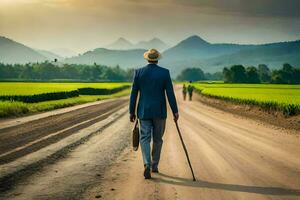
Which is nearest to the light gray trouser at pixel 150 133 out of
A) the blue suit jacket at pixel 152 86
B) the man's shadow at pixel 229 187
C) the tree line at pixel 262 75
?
the blue suit jacket at pixel 152 86

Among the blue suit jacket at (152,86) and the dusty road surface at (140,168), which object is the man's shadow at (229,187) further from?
the blue suit jacket at (152,86)

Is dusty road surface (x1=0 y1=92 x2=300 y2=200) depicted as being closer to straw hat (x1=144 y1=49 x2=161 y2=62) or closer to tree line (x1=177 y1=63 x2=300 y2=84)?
straw hat (x1=144 y1=49 x2=161 y2=62)

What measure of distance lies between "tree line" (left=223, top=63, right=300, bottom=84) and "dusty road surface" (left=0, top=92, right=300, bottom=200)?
15401 centimetres

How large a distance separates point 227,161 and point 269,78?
6699 inches

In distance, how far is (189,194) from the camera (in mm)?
8094

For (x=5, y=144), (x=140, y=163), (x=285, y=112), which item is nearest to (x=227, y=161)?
(x=140, y=163)

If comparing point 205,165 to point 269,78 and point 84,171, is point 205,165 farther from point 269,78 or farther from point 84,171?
point 269,78

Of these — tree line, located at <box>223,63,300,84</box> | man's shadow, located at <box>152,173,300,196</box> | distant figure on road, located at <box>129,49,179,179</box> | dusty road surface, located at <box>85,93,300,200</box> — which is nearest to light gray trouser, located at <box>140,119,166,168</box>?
distant figure on road, located at <box>129,49,179,179</box>

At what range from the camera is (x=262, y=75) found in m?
183

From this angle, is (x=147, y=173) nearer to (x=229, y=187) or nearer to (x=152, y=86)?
(x=229, y=187)

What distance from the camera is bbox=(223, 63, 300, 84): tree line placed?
166 meters

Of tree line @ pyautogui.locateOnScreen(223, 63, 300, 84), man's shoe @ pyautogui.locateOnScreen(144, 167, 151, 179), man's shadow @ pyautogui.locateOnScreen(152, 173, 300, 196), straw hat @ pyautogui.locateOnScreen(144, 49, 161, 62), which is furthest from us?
tree line @ pyautogui.locateOnScreen(223, 63, 300, 84)

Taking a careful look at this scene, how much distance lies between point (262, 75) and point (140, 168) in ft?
583

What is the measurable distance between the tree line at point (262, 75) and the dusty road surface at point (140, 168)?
505ft
